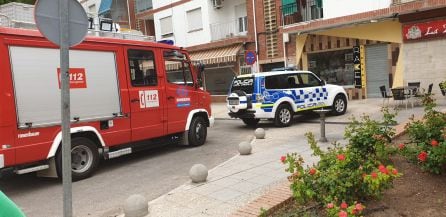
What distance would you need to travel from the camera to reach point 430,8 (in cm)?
1529

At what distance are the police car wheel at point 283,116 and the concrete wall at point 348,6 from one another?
6.82 metres

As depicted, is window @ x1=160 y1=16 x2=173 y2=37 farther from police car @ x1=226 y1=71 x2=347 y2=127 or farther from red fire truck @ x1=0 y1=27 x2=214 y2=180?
red fire truck @ x1=0 y1=27 x2=214 y2=180

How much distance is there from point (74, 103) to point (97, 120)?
58 centimetres

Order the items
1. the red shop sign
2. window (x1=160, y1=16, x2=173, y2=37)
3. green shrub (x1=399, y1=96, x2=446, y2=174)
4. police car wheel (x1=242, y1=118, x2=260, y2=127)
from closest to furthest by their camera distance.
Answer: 1. green shrub (x1=399, y1=96, x2=446, y2=174)
2. police car wheel (x1=242, y1=118, x2=260, y2=127)
3. the red shop sign
4. window (x1=160, y1=16, x2=173, y2=37)

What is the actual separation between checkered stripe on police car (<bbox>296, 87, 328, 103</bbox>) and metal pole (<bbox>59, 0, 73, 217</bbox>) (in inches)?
389

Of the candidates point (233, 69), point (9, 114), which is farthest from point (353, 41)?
point (9, 114)

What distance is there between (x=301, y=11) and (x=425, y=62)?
6410mm

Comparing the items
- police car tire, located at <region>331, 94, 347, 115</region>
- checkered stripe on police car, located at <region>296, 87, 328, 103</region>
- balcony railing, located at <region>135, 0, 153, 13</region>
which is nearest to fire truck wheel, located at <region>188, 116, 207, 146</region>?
checkered stripe on police car, located at <region>296, 87, 328, 103</region>

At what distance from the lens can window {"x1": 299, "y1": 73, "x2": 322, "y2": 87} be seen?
13438 millimetres

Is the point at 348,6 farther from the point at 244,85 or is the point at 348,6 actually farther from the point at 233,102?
the point at 233,102

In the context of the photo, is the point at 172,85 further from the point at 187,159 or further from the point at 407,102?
the point at 407,102

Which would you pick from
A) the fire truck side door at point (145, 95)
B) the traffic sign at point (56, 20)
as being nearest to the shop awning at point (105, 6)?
the fire truck side door at point (145, 95)

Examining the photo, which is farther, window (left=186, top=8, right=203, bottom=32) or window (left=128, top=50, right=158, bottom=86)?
window (left=186, top=8, right=203, bottom=32)

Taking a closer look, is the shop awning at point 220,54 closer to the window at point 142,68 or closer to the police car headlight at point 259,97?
the police car headlight at point 259,97
